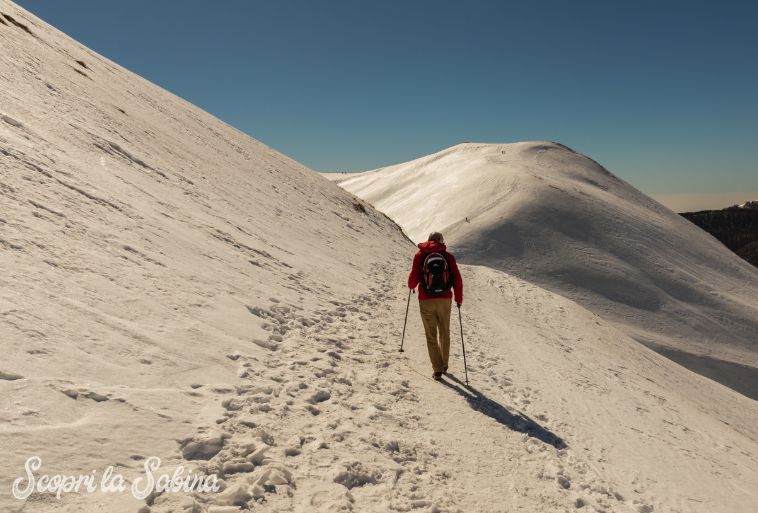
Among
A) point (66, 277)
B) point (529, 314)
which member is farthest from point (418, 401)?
point (529, 314)

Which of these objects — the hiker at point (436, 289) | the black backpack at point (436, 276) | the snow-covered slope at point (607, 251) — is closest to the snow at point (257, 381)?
the hiker at point (436, 289)

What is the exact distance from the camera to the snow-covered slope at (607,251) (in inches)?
1265

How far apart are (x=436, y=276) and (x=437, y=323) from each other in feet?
2.91

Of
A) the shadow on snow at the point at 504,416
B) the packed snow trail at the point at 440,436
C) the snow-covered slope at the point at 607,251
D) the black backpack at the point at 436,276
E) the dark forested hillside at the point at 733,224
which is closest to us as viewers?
the packed snow trail at the point at 440,436

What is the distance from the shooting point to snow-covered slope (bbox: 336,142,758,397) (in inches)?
1265

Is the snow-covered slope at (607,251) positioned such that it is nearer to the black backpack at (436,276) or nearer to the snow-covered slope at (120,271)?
the snow-covered slope at (120,271)

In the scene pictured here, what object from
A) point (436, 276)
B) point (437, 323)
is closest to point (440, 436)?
point (437, 323)

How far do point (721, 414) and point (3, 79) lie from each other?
80.9 ft

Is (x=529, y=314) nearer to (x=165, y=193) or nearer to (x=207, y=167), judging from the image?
(x=165, y=193)

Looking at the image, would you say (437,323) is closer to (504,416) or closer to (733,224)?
(504,416)

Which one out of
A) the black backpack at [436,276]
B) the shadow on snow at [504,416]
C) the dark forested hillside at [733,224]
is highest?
the dark forested hillside at [733,224]

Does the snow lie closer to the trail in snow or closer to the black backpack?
the trail in snow

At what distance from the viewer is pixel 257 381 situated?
20.9 ft

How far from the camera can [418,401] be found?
7.10m
